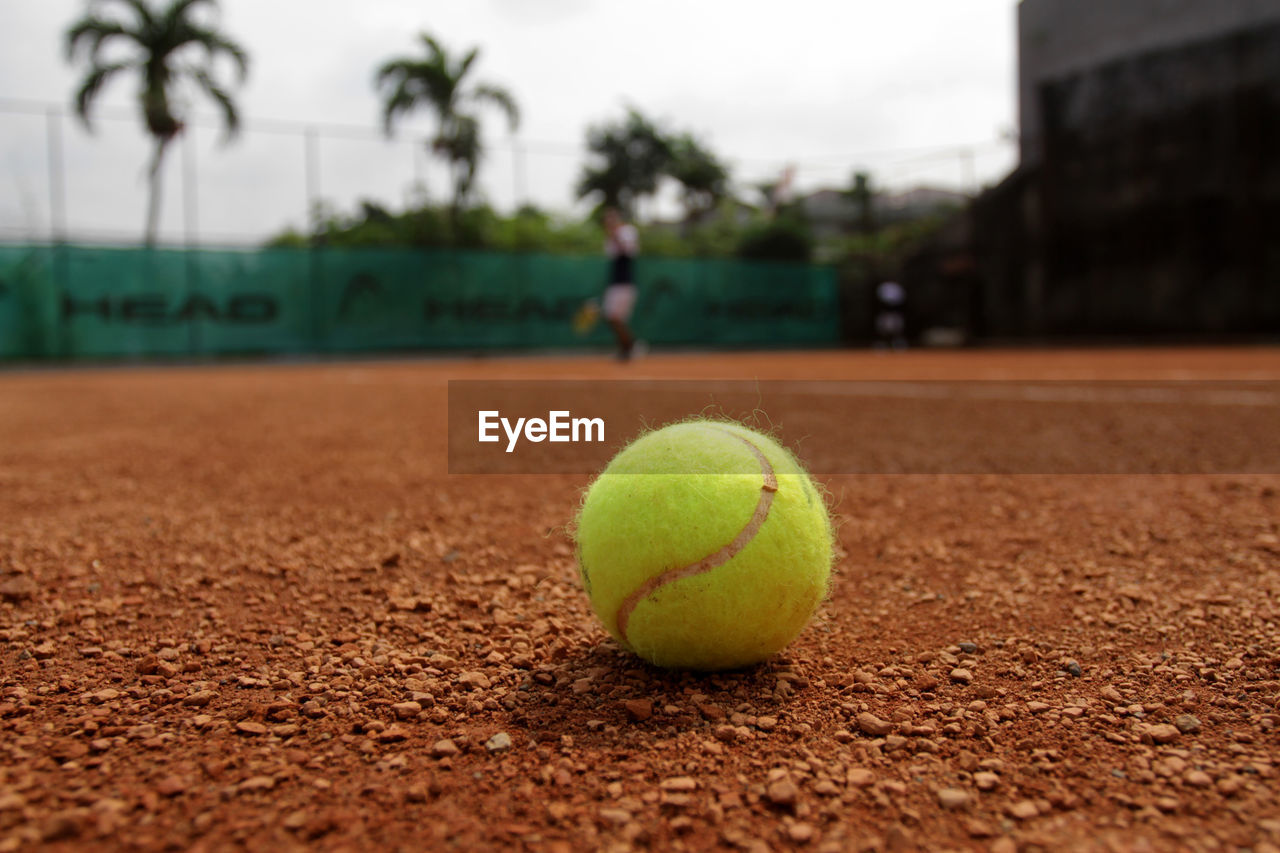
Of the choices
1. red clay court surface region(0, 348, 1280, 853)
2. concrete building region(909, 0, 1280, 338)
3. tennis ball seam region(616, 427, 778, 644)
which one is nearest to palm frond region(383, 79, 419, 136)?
concrete building region(909, 0, 1280, 338)

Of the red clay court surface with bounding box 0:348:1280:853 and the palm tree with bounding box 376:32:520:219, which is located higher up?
the palm tree with bounding box 376:32:520:219

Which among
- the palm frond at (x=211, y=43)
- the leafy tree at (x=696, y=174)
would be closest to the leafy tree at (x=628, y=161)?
the leafy tree at (x=696, y=174)

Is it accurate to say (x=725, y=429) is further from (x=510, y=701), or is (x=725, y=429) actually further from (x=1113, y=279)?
(x=1113, y=279)

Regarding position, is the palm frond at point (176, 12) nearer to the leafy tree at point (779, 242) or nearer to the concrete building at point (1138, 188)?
the leafy tree at point (779, 242)

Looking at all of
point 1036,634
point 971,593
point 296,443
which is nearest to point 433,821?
point 1036,634

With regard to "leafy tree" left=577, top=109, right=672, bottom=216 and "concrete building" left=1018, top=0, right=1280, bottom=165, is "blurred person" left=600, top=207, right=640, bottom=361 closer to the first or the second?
"concrete building" left=1018, top=0, right=1280, bottom=165

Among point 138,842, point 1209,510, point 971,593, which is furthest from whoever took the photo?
point 1209,510

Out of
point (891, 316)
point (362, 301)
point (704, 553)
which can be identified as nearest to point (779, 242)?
point (891, 316)
